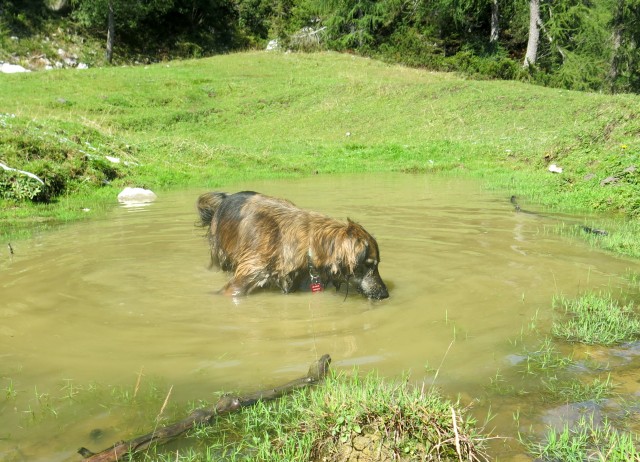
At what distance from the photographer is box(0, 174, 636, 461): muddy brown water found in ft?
14.3

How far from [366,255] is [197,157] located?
53.3ft

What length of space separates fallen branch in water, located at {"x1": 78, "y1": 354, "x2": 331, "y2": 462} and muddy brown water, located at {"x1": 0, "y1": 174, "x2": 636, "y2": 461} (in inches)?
10.2

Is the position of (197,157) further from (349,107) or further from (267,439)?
(267,439)

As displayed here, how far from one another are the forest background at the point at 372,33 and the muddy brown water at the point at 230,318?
36.0 metres

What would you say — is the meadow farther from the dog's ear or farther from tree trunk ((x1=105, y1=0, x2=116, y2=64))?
tree trunk ((x1=105, y1=0, x2=116, y2=64))

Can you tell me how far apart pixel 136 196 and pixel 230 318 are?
9893mm

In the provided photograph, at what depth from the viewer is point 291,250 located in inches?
277

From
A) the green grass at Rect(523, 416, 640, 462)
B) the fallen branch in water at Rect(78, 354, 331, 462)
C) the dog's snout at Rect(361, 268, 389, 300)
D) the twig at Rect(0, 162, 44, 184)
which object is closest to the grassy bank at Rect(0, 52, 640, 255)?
the twig at Rect(0, 162, 44, 184)

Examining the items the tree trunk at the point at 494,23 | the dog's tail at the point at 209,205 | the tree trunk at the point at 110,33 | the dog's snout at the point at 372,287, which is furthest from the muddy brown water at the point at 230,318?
the tree trunk at the point at 494,23

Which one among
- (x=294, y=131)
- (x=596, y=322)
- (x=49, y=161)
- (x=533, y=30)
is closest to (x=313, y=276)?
(x=596, y=322)

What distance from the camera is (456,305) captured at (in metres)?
6.43

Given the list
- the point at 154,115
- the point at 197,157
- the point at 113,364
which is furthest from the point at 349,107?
the point at 113,364

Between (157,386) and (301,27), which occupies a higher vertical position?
(301,27)

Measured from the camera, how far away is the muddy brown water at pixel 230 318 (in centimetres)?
437
